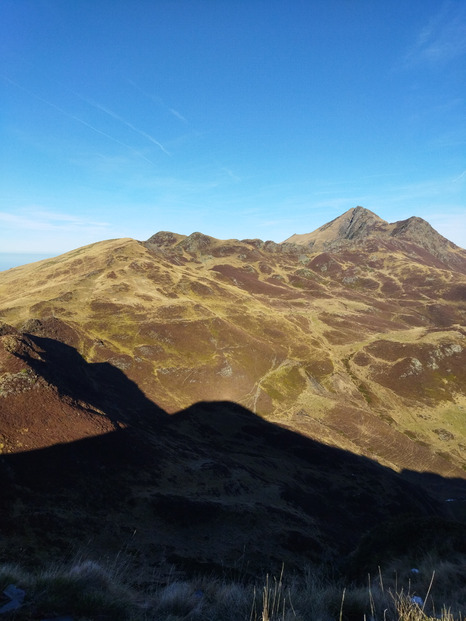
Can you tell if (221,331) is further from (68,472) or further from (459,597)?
(459,597)

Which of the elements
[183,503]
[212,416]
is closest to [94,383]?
[212,416]

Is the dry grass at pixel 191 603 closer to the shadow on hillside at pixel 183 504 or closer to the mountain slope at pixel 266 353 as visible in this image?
the shadow on hillside at pixel 183 504

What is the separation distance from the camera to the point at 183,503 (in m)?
25.9

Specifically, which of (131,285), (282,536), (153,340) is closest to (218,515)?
(282,536)

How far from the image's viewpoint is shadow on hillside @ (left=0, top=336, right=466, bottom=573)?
61.8 ft

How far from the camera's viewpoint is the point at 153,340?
90.0 m

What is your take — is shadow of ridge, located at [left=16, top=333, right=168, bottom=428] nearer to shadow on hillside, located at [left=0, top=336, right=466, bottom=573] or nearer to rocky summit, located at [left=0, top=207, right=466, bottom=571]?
rocky summit, located at [left=0, top=207, right=466, bottom=571]

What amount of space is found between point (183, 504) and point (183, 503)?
0.42ft

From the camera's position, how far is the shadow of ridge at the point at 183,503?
64.2 ft

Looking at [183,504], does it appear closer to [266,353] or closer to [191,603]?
[191,603]

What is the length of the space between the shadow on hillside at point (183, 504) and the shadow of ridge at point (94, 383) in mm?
614

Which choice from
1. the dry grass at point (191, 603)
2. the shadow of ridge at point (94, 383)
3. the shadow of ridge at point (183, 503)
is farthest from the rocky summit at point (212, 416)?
the dry grass at point (191, 603)

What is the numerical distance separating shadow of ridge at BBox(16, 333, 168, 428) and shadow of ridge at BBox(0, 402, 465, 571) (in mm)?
6474

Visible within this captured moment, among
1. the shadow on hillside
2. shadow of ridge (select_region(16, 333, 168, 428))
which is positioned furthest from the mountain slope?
the shadow on hillside
